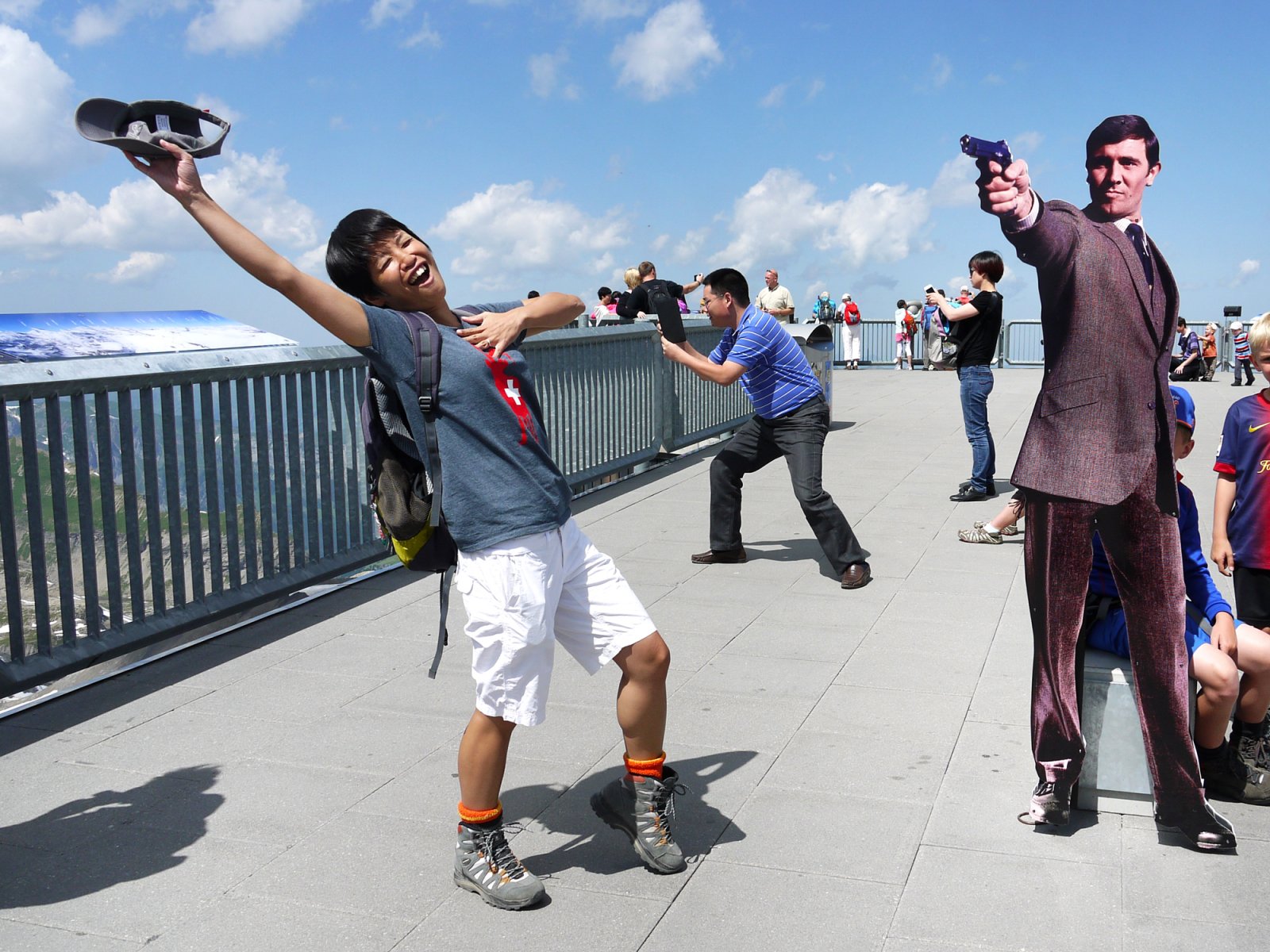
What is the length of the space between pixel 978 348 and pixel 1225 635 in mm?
6256

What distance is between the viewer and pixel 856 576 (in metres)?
6.98

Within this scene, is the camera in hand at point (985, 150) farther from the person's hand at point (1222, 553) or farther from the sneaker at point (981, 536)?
the sneaker at point (981, 536)

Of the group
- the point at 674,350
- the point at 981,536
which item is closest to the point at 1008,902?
the point at 674,350

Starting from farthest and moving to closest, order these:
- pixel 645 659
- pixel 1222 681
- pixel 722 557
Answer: pixel 722 557 → pixel 1222 681 → pixel 645 659

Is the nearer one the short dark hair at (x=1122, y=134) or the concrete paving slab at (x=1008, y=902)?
the concrete paving slab at (x=1008, y=902)

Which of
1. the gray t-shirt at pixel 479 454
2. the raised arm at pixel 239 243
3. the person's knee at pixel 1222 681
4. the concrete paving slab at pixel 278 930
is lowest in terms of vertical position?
the concrete paving slab at pixel 278 930

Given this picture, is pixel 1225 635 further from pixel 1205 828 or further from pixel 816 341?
pixel 816 341

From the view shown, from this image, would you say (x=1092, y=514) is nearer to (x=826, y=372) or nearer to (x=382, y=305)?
(x=382, y=305)

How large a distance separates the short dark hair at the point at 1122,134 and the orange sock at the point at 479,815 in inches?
97.0

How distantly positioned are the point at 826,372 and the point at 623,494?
5.23 metres

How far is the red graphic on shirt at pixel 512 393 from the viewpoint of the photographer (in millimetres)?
3244

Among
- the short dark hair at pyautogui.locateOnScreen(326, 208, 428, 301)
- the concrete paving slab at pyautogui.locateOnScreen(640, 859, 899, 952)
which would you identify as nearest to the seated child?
the concrete paving slab at pyautogui.locateOnScreen(640, 859, 899, 952)

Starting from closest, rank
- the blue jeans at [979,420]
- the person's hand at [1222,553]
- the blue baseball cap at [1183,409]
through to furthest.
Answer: the blue baseball cap at [1183,409], the person's hand at [1222,553], the blue jeans at [979,420]

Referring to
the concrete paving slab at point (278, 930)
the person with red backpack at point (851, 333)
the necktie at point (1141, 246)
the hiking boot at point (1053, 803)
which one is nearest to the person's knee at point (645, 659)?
the concrete paving slab at point (278, 930)
